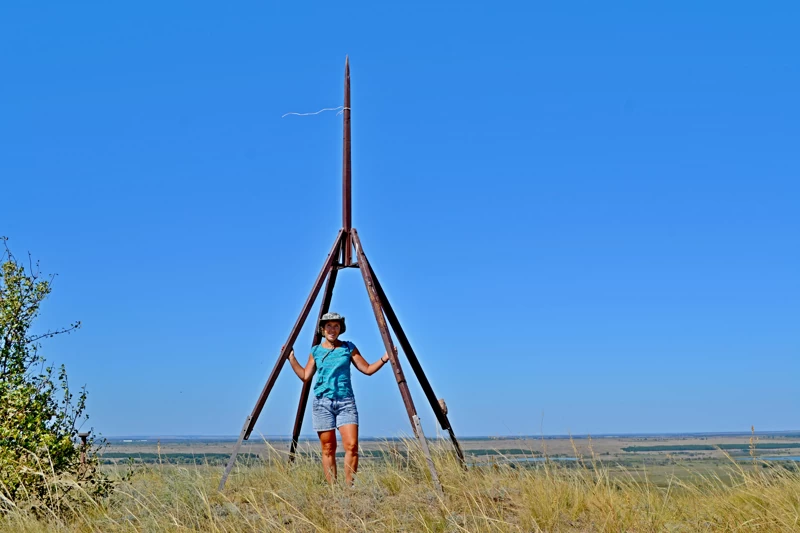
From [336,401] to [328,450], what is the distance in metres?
0.52

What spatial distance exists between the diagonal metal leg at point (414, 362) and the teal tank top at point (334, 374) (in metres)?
0.62

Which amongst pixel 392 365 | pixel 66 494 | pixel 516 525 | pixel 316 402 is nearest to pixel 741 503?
pixel 516 525

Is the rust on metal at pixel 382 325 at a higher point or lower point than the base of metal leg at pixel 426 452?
higher

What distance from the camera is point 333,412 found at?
872 cm

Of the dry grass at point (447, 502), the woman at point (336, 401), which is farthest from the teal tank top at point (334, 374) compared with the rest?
the dry grass at point (447, 502)

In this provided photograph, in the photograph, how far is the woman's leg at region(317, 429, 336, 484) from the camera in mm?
8602

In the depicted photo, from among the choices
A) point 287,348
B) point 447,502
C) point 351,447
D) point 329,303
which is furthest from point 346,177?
point 447,502

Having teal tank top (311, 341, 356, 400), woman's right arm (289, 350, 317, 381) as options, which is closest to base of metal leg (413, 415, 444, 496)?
teal tank top (311, 341, 356, 400)

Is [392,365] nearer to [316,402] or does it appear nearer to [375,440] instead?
[316,402]

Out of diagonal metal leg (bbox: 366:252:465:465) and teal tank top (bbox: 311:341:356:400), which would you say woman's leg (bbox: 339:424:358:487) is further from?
diagonal metal leg (bbox: 366:252:465:465)

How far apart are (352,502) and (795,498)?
4.14m

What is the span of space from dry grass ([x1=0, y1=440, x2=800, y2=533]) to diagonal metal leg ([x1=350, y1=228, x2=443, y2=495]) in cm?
29

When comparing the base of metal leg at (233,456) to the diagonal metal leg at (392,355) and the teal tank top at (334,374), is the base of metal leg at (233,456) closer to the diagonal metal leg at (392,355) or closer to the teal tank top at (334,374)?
the teal tank top at (334,374)

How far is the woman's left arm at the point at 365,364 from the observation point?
344 inches
